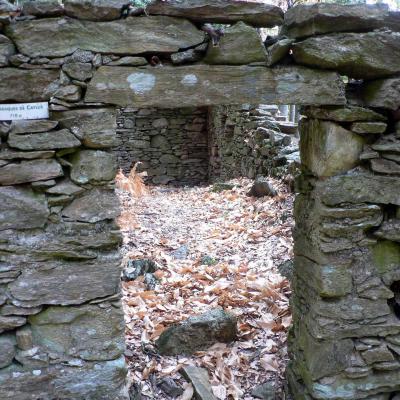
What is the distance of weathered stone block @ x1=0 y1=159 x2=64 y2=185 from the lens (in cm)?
250

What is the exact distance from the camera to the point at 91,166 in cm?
259

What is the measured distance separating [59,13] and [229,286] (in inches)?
132

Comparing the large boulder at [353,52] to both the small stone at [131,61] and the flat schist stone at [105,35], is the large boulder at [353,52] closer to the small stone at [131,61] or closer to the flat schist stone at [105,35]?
the flat schist stone at [105,35]

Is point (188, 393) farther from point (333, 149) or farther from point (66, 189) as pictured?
point (333, 149)

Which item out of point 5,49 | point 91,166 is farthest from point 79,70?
point 91,166

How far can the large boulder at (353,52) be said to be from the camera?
8.66 ft

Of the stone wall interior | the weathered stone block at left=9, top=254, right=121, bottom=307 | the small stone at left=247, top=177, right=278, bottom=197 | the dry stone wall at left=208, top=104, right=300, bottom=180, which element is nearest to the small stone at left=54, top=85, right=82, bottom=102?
the stone wall interior

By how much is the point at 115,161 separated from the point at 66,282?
0.75 m

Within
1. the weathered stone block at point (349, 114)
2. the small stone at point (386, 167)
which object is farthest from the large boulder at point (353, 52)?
the small stone at point (386, 167)

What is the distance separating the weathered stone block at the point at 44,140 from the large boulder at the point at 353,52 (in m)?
1.38

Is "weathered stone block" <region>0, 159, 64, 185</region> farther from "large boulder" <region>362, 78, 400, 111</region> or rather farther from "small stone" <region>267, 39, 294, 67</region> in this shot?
"large boulder" <region>362, 78, 400, 111</region>

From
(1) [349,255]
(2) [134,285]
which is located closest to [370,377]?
(1) [349,255]

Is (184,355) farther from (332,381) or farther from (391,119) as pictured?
(391,119)

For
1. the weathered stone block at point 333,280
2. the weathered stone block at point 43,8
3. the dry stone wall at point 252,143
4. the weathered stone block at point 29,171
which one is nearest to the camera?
the weathered stone block at point 43,8
